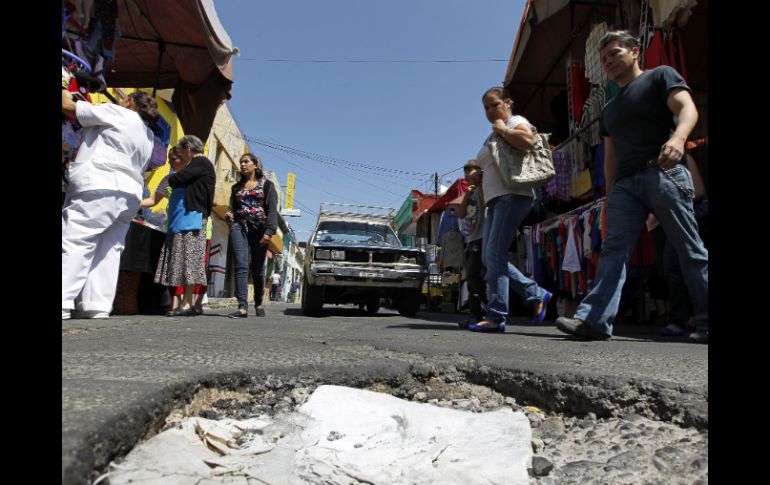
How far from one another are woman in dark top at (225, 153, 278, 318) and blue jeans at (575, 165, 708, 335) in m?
3.33

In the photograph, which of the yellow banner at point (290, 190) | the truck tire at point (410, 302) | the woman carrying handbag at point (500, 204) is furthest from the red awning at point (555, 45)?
the yellow banner at point (290, 190)

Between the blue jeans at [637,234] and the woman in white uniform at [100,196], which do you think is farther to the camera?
the woman in white uniform at [100,196]

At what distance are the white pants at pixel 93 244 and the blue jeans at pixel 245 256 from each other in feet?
4.61

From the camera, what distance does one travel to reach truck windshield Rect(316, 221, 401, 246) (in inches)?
291

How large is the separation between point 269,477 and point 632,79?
2.89m

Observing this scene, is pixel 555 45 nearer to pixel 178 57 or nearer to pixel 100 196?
pixel 178 57

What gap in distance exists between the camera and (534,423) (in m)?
1.35

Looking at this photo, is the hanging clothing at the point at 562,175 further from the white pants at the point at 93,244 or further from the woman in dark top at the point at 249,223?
the white pants at the point at 93,244

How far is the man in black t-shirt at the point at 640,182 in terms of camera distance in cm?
252

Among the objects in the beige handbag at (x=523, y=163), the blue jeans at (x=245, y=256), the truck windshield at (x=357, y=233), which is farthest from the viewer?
the truck windshield at (x=357, y=233)

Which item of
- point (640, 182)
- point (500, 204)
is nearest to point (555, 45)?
point (500, 204)
